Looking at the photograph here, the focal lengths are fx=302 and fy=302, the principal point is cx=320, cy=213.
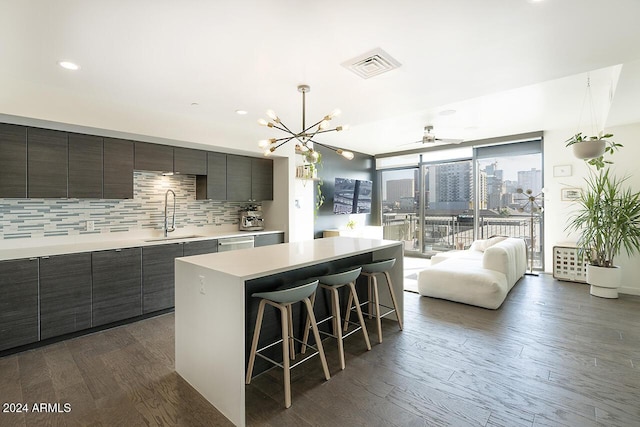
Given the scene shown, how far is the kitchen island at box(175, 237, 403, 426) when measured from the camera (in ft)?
5.95

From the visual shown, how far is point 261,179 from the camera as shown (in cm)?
511

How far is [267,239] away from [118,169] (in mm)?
2232

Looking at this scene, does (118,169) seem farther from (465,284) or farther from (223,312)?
(465,284)

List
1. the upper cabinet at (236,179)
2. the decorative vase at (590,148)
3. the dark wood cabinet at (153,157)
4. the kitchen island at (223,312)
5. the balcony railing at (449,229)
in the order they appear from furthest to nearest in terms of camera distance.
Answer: the balcony railing at (449,229) < the upper cabinet at (236,179) < the dark wood cabinet at (153,157) < the decorative vase at (590,148) < the kitchen island at (223,312)

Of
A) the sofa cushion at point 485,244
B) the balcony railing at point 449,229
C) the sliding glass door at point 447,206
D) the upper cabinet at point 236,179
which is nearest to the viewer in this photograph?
the upper cabinet at point 236,179

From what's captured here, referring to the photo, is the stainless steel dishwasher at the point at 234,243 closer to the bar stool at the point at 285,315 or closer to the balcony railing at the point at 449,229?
the bar stool at the point at 285,315

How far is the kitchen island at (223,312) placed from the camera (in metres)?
1.81

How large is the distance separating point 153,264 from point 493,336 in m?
3.80

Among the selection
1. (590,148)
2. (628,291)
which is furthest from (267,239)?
(628,291)

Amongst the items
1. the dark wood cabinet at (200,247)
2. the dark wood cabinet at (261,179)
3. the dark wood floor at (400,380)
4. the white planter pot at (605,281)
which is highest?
the dark wood cabinet at (261,179)

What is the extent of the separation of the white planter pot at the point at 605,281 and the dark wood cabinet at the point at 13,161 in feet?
22.8

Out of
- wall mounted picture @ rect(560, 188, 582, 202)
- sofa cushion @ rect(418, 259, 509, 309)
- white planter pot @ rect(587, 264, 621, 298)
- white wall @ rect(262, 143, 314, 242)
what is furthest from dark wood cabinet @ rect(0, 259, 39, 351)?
wall mounted picture @ rect(560, 188, 582, 202)

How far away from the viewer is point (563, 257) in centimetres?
501

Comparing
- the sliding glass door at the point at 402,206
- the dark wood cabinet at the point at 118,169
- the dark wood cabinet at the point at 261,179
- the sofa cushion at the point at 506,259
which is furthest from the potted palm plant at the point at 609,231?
the dark wood cabinet at the point at 118,169
